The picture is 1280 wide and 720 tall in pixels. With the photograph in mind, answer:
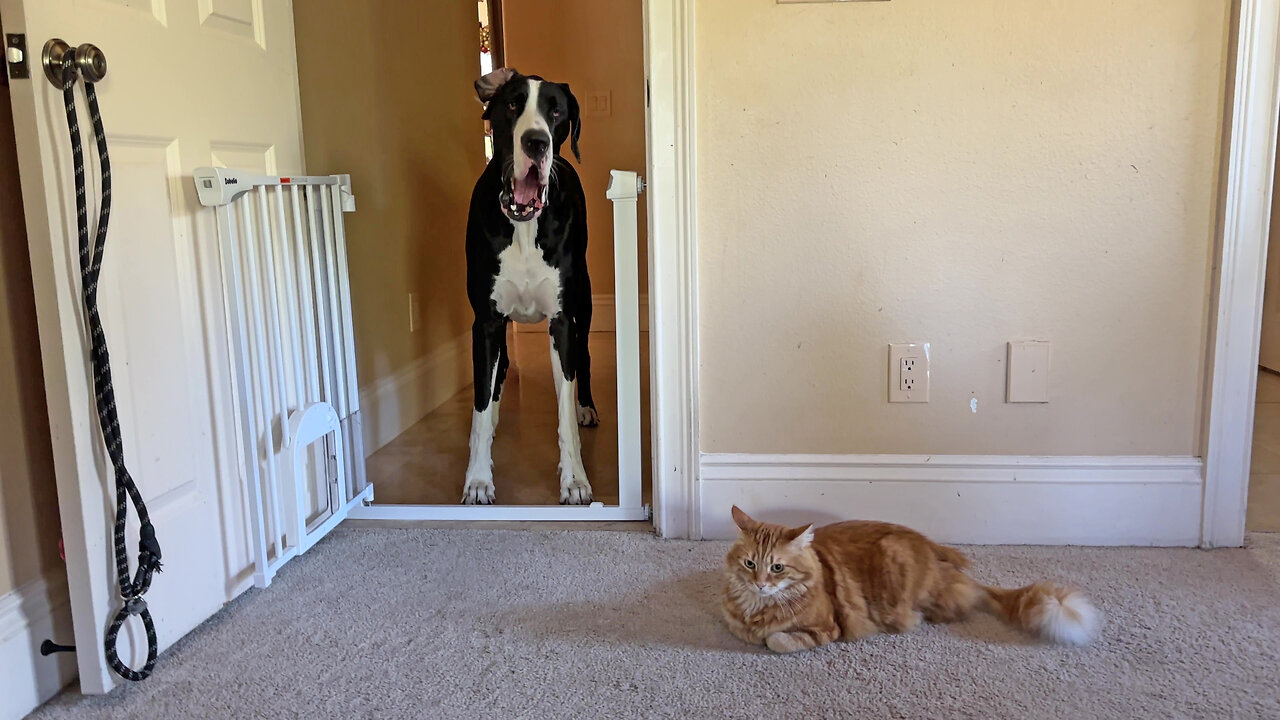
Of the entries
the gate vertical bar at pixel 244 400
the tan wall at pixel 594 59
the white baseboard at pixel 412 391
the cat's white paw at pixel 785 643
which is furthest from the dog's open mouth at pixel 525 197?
the tan wall at pixel 594 59

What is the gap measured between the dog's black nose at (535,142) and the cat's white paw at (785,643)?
1134mm

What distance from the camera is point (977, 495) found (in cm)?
189

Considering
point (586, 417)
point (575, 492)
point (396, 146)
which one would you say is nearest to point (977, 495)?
point (575, 492)

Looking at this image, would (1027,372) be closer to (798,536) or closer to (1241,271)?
(1241,271)

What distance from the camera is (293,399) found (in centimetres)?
183

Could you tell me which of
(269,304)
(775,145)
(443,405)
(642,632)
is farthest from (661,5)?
(443,405)

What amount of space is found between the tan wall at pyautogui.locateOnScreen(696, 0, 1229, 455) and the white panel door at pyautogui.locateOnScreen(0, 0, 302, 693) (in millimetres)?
908

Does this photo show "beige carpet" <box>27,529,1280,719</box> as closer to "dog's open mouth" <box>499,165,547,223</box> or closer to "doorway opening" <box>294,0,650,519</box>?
"doorway opening" <box>294,0,650,519</box>

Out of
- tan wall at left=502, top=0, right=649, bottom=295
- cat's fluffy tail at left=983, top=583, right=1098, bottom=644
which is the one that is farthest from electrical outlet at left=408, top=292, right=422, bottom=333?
cat's fluffy tail at left=983, top=583, right=1098, bottom=644

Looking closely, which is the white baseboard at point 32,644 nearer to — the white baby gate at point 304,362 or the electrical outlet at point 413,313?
the white baby gate at point 304,362

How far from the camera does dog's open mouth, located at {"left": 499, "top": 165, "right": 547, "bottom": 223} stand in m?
2.03

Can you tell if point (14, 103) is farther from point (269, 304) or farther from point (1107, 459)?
point (1107, 459)

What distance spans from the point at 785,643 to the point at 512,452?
54.4 inches

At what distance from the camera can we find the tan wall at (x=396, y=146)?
239 cm
